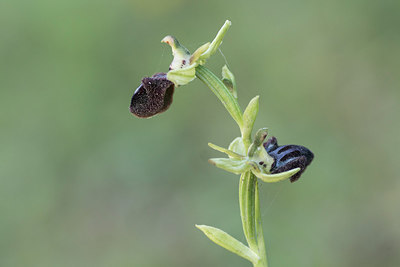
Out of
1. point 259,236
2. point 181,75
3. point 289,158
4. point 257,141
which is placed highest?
point 181,75

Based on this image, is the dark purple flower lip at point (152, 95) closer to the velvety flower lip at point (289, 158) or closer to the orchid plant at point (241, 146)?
the orchid plant at point (241, 146)

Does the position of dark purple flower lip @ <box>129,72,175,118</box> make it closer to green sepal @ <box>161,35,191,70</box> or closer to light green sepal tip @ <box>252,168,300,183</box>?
green sepal @ <box>161,35,191,70</box>

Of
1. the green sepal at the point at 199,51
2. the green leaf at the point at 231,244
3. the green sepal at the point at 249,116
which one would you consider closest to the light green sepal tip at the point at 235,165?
the green sepal at the point at 249,116

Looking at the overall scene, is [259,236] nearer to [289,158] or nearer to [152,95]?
[289,158]

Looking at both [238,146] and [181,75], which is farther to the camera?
[238,146]

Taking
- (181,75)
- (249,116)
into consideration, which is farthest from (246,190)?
(181,75)

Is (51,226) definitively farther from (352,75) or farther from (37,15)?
(352,75)

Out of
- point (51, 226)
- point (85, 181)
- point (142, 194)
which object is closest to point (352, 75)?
point (142, 194)
